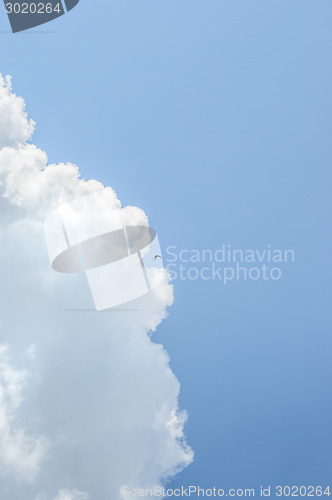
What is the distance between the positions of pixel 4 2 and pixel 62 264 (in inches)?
952

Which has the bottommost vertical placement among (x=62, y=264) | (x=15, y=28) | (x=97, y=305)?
(x=97, y=305)

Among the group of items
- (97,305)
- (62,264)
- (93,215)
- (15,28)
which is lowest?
(97,305)

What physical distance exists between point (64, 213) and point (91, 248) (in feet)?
12.7

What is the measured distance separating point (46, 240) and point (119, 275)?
7.43 meters

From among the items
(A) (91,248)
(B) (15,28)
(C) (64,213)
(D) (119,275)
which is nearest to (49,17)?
(B) (15,28)

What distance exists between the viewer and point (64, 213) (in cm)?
3378

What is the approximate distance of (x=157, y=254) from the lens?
117ft

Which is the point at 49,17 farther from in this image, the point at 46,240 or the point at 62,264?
the point at 62,264

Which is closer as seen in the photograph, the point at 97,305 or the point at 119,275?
the point at 119,275

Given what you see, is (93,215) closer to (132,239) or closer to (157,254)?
(132,239)

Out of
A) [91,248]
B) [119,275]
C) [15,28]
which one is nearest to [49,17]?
[15,28]

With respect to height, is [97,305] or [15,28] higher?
[15,28]

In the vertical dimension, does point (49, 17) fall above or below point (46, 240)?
above

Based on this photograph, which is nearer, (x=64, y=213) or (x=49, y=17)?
(x=64, y=213)
